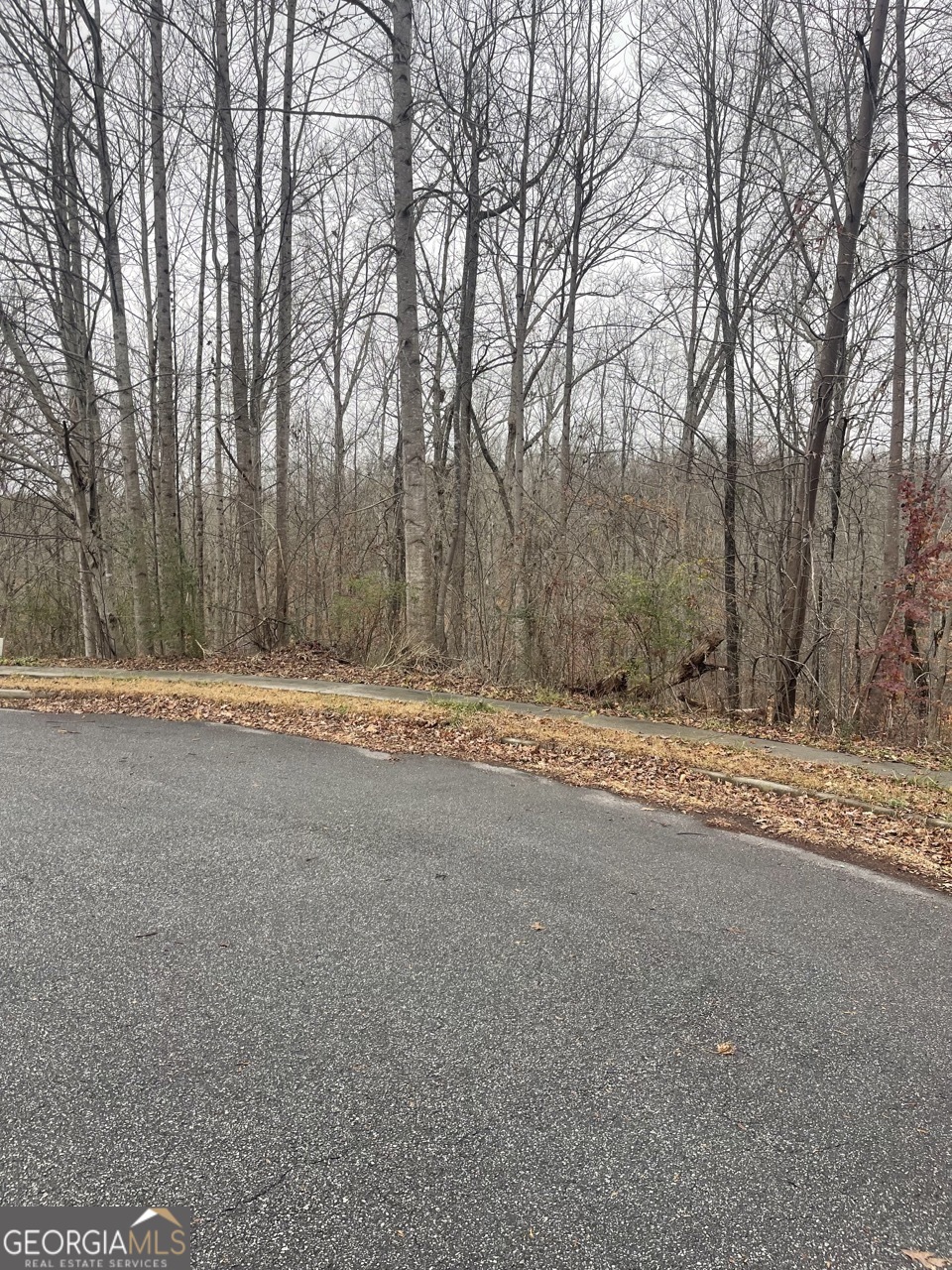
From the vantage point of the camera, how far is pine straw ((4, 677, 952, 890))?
16.2ft

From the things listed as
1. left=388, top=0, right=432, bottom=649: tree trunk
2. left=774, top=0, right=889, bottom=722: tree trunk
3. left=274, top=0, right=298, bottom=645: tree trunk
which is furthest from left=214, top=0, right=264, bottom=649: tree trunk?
left=774, top=0, right=889, bottom=722: tree trunk

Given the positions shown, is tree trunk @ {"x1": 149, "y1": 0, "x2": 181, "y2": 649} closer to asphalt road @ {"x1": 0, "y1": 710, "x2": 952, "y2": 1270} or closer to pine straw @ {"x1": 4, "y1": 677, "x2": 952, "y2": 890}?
pine straw @ {"x1": 4, "y1": 677, "x2": 952, "y2": 890}

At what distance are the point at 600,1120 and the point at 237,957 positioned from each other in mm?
1612

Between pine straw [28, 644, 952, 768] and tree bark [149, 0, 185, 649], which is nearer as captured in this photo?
pine straw [28, 644, 952, 768]

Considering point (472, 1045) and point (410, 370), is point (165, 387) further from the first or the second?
point (472, 1045)

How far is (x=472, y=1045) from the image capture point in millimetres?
2457

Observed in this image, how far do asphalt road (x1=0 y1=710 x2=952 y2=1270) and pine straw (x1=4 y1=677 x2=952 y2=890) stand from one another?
27.3 inches

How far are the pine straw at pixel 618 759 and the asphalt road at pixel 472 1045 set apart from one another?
0.69 m

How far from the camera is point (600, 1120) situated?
7.00 feet

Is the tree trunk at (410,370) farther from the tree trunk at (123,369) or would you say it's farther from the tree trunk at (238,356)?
the tree trunk at (123,369)

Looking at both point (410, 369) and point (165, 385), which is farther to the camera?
point (165, 385)

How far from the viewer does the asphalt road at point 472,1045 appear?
1806 millimetres

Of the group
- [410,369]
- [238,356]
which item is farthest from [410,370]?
[238,356]

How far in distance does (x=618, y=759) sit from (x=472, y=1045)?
444 centimetres
